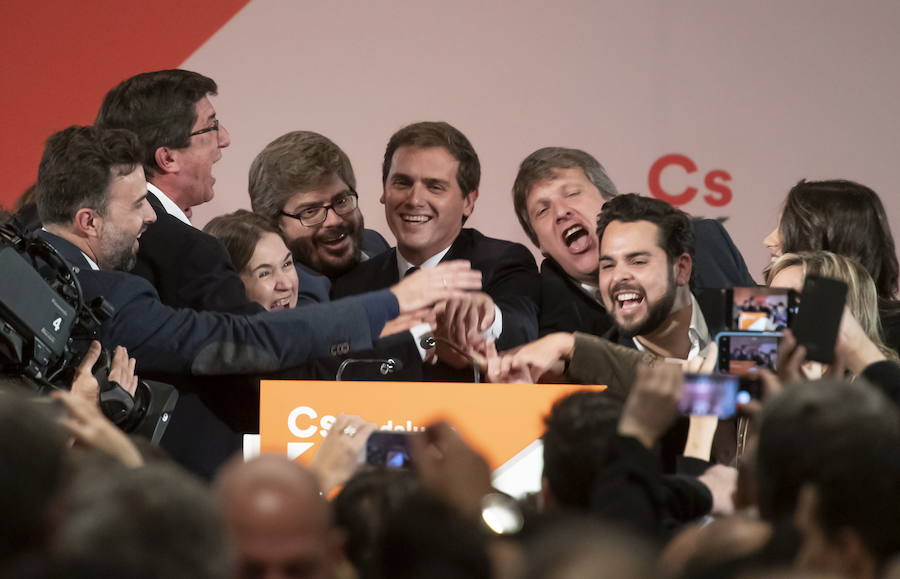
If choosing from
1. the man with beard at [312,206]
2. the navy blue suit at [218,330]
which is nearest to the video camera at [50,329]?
the navy blue suit at [218,330]

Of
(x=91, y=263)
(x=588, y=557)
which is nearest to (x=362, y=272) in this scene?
(x=91, y=263)

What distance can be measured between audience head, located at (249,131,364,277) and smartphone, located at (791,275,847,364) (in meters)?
2.17

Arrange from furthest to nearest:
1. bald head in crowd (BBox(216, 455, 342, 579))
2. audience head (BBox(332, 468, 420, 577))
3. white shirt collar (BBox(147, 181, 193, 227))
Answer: white shirt collar (BBox(147, 181, 193, 227)) < audience head (BBox(332, 468, 420, 577)) < bald head in crowd (BBox(216, 455, 342, 579))

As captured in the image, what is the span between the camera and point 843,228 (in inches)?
161

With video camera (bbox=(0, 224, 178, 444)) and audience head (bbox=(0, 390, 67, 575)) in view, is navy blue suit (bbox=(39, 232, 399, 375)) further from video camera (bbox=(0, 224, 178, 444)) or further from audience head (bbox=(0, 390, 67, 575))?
audience head (bbox=(0, 390, 67, 575))

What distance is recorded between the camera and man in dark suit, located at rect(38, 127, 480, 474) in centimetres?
336

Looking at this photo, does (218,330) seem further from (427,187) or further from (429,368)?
(427,187)

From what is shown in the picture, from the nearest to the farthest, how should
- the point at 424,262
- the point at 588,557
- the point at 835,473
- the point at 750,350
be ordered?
the point at 588,557 < the point at 835,473 < the point at 750,350 < the point at 424,262

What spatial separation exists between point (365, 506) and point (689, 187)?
157 inches

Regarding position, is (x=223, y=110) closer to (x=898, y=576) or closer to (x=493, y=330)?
(x=493, y=330)

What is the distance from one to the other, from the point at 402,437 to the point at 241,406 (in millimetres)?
1173

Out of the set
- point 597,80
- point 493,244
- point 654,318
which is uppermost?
point 597,80

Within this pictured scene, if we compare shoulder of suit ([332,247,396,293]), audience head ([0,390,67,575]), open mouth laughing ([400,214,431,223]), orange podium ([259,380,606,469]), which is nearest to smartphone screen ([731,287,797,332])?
orange podium ([259,380,606,469])

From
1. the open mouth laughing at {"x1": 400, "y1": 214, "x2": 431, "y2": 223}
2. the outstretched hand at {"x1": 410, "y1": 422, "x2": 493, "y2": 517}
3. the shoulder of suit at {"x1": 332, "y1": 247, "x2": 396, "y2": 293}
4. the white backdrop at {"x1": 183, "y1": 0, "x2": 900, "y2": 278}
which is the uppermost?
the white backdrop at {"x1": 183, "y1": 0, "x2": 900, "y2": 278}
